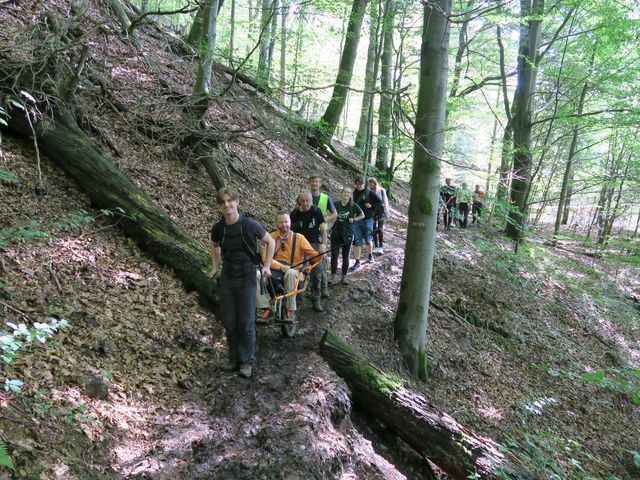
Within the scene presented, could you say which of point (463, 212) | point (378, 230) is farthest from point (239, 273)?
point (463, 212)

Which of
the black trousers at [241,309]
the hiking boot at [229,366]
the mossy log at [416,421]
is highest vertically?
the black trousers at [241,309]

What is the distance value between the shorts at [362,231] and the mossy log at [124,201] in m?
3.42

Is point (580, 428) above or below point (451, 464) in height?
below

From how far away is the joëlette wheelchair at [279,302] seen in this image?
5574 mm

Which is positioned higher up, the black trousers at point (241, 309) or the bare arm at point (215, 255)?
the bare arm at point (215, 255)

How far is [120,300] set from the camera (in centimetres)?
529

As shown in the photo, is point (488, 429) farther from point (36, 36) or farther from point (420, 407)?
point (36, 36)

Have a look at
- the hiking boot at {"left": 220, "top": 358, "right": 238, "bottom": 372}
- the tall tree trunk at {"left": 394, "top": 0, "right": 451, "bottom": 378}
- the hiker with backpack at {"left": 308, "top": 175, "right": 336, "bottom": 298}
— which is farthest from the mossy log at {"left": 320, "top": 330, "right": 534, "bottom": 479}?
the hiker with backpack at {"left": 308, "top": 175, "right": 336, "bottom": 298}

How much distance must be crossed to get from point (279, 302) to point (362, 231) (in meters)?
3.69

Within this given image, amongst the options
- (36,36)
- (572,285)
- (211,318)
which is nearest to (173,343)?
(211,318)

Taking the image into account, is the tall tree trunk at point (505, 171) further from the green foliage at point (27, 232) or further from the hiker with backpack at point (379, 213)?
the green foliage at point (27, 232)

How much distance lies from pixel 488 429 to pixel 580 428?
2.48 meters

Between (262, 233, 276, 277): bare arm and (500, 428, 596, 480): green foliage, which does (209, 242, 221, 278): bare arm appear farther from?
(500, 428, 596, 480): green foliage

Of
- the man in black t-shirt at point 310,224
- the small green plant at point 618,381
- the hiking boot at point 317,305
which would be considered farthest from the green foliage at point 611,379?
the man in black t-shirt at point 310,224
